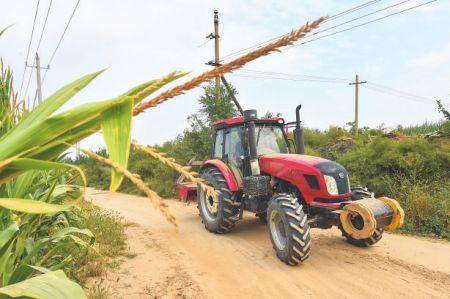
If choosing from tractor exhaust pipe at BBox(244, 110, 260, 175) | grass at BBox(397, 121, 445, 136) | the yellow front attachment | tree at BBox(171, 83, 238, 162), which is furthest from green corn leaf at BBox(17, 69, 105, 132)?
grass at BBox(397, 121, 445, 136)

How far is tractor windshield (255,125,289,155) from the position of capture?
6141 millimetres

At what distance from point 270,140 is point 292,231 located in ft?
6.95

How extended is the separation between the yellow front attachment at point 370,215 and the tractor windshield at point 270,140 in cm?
188

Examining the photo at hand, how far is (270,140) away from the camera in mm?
6246

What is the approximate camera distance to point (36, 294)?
94 cm

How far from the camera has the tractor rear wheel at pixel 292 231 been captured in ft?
14.6

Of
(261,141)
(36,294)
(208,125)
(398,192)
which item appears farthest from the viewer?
(208,125)

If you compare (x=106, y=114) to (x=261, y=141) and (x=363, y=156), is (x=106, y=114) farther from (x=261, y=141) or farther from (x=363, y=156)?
(x=363, y=156)

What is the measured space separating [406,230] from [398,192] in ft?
3.63

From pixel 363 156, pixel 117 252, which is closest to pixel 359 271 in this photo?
pixel 117 252

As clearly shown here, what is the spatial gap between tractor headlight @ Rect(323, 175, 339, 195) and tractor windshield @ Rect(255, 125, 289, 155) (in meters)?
1.35

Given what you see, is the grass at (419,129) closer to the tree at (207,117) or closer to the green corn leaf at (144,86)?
the tree at (207,117)

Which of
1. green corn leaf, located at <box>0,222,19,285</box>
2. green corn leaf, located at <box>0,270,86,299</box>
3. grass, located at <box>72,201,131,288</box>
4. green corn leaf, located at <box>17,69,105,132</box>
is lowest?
grass, located at <box>72,201,131,288</box>

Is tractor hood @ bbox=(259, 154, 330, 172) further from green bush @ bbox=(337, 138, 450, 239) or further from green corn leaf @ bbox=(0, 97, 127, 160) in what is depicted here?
green corn leaf @ bbox=(0, 97, 127, 160)
